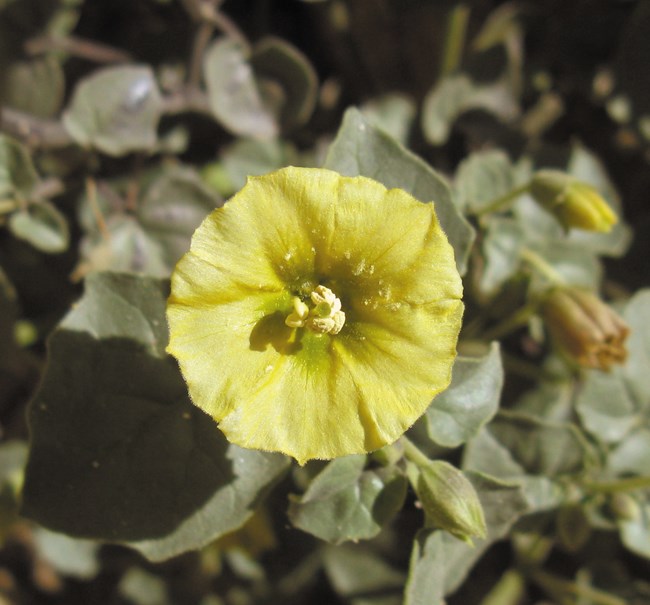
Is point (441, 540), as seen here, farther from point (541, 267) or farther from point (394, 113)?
point (394, 113)

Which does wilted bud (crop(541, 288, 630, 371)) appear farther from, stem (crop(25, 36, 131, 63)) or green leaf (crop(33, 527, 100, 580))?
green leaf (crop(33, 527, 100, 580))

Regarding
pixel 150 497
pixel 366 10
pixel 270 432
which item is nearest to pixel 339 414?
pixel 270 432

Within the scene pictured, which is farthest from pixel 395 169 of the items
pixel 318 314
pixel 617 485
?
pixel 617 485

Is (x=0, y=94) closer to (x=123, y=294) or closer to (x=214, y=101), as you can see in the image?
(x=214, y=101)

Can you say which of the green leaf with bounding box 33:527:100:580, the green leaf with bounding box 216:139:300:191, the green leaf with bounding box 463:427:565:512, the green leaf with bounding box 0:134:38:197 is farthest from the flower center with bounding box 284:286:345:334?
the green leaf with bounding box 33:527:100:580

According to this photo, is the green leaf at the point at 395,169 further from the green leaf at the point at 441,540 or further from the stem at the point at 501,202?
the green leaf at the point at 441,540

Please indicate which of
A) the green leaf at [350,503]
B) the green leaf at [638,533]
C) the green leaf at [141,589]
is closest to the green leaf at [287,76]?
the green leaf at [350,503]

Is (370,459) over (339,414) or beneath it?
beneath
